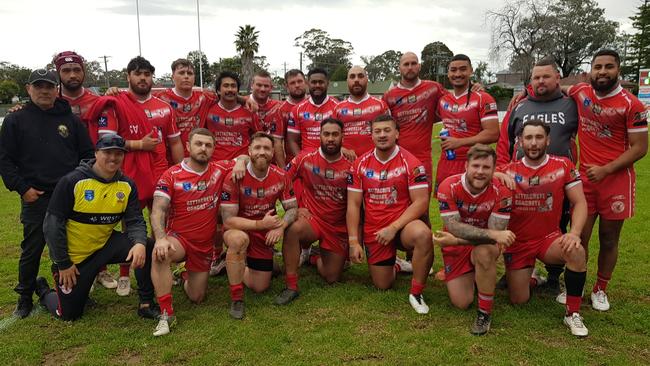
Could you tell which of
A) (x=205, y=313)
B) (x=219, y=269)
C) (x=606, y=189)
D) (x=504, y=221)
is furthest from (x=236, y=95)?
(x=606, y=189)

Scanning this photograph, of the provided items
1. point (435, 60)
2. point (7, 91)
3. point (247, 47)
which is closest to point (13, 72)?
point (7, 91)

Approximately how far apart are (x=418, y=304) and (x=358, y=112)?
2364 mm

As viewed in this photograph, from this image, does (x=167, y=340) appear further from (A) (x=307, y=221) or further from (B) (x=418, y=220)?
(B) (x=418, y=220)

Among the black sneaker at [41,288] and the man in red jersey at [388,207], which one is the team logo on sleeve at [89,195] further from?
the man in red jersey at [388,207]

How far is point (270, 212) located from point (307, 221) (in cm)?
48

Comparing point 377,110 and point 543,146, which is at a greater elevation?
point 377,110

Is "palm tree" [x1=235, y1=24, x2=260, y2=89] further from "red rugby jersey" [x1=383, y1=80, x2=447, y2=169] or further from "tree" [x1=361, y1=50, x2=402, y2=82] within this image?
"red rugby jersey" [x1=383, y1=80, x2=447, y2=169]

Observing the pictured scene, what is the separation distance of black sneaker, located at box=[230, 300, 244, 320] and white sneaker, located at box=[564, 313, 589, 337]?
115 inches

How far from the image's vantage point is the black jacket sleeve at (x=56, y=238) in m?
4.16

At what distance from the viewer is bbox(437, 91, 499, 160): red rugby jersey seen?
5461mm

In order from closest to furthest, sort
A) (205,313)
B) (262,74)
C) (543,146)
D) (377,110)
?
(543,146), (205,313), (377,110), (262,74)

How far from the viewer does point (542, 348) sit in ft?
12.6

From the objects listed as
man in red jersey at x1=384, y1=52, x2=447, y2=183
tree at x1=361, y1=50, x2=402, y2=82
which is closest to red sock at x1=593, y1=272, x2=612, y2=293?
man in red jersey at x1=384, y1=52, x2=447, y2=183

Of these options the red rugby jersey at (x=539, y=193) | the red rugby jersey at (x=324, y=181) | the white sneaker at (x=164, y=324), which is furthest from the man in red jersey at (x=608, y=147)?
the white sneaker at (x=164, y=324)
